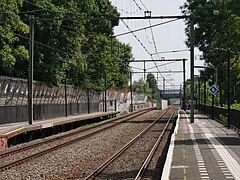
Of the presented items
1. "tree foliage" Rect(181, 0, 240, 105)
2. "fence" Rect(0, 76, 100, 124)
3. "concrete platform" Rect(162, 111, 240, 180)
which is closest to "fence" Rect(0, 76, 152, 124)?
"fence" Rect(0, 76, 100, 124)

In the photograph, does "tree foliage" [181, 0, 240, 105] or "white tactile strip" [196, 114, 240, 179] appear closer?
"white tactile strip" [196, 114, 240, 179]

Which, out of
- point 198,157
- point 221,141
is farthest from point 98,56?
point 198,157

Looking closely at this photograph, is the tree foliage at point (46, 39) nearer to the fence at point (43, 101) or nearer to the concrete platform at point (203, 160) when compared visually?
the fence at point (43, 101)

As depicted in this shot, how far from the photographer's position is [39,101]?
44750 millimetres

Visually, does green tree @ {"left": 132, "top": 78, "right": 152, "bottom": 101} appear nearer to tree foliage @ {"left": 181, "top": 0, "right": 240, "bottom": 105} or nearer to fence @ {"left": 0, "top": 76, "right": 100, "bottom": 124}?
tree foliage @ {"left": 181, "top": 0, "right": 240, "bottom": 105}

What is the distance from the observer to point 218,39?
4975cm

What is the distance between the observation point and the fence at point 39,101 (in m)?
35.6

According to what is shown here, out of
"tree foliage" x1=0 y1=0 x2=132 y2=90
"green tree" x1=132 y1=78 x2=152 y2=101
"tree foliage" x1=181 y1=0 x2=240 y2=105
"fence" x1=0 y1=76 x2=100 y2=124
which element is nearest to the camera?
"tree foliage" x1=0 y1=0 x2=132 y2=90

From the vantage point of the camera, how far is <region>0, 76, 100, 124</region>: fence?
117 feet

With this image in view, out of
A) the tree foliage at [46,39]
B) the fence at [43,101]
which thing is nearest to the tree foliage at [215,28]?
the tree foliage at [46,39]

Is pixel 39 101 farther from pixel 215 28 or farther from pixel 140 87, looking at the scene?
pixel 140 87

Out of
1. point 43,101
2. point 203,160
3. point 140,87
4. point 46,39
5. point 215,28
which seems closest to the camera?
point 203,160

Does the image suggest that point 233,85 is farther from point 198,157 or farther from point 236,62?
point 198,157

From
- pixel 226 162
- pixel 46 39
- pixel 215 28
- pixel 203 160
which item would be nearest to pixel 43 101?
pixel 46 39
